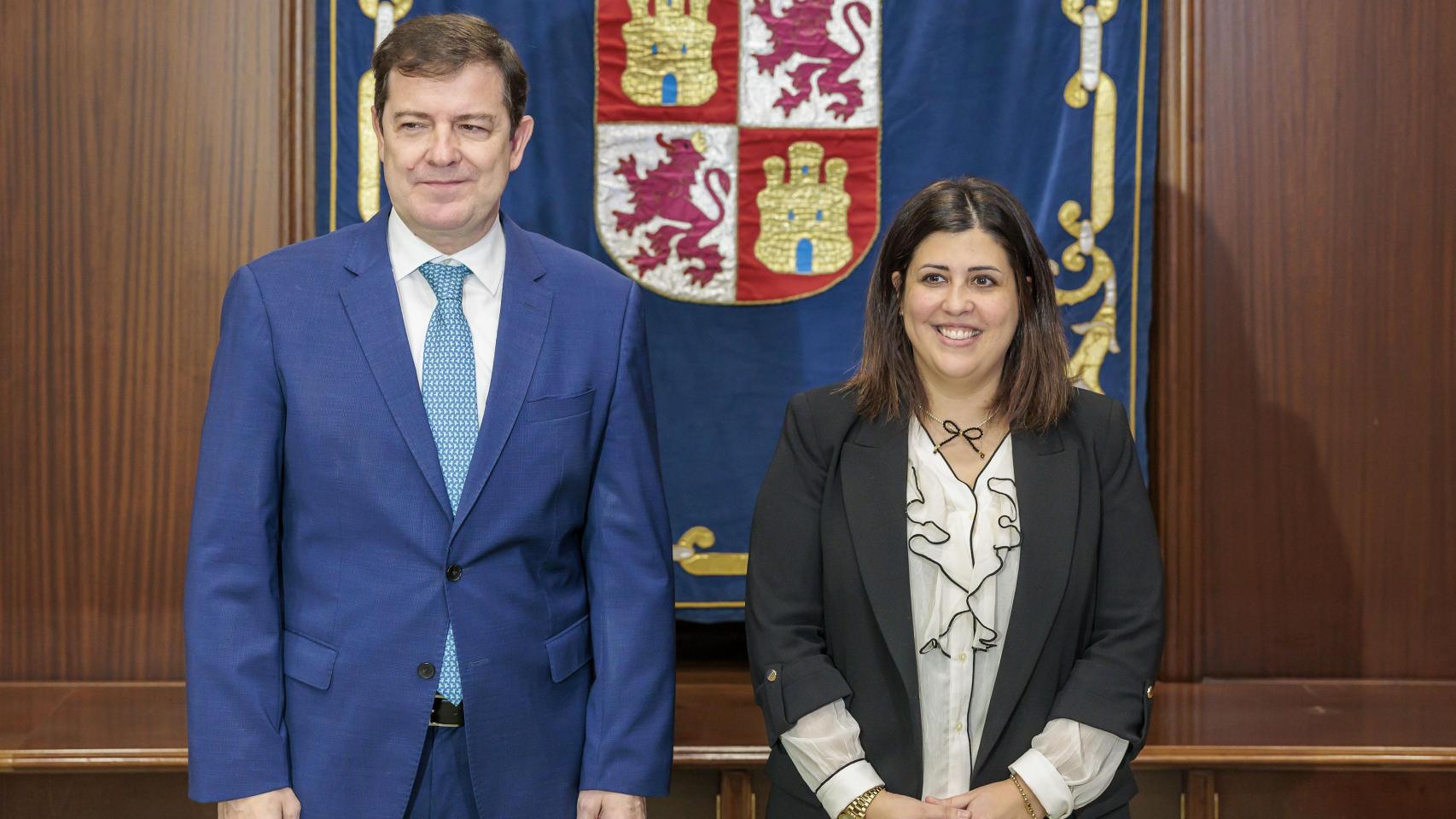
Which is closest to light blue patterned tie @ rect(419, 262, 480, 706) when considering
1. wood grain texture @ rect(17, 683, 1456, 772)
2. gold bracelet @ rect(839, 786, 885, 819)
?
gold bracelet @ rect(839, 786, 885, 819)

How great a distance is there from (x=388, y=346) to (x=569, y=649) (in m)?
0.47

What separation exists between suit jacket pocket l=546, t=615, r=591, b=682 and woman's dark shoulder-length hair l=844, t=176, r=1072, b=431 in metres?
0.49

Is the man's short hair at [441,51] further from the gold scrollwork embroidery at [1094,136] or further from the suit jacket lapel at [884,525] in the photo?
the gold scrollwork embroidery at [1094,136]

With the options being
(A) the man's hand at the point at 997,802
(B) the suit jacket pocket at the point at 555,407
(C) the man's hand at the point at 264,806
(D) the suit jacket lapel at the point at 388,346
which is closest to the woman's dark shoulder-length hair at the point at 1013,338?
(B) the suit jacket pocket at the point at 555,407

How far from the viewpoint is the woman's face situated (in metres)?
1.92

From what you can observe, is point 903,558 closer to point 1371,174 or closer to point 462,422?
point 462,422

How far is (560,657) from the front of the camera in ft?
6.21

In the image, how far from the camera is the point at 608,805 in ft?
6.19

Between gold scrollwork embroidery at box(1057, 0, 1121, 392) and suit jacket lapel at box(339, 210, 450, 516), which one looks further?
gold scrollwork embroidery at box(1057, 0, 1121, 392)

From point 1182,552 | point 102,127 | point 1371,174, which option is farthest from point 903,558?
point 102,127

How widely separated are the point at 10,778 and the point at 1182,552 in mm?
2378

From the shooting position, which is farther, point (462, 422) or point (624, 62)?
point (624, 62)

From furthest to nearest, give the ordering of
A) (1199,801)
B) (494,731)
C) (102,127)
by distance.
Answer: (102,127)
(1199,801)
(494,731)

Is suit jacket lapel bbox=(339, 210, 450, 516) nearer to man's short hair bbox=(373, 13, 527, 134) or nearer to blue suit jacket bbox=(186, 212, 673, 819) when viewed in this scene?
blue suit jacket bbox=(186, 212, 673, 819)
